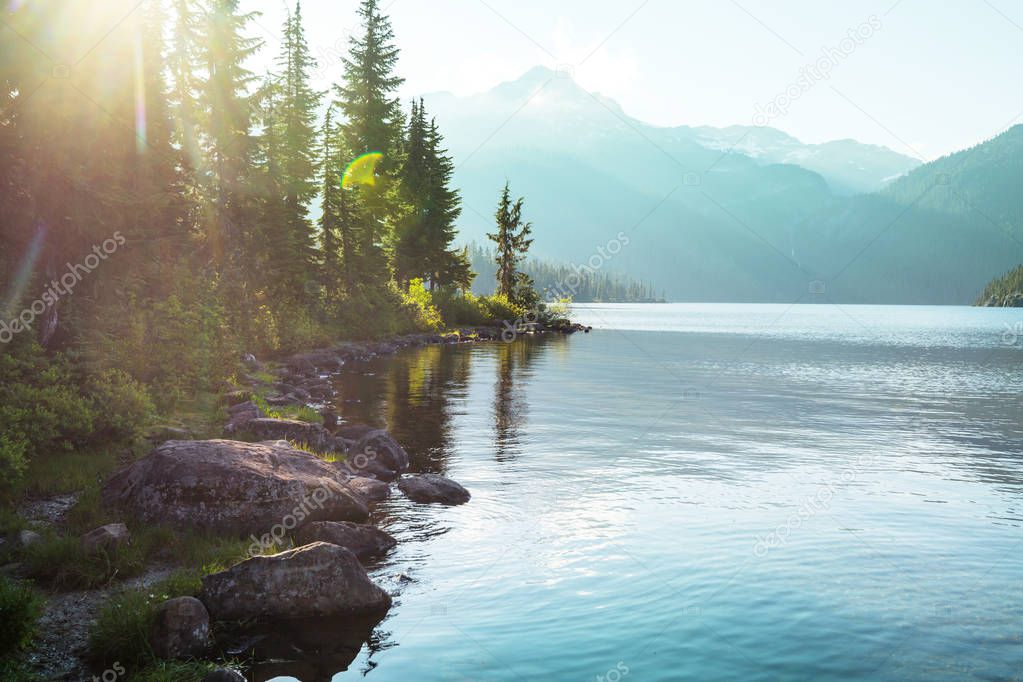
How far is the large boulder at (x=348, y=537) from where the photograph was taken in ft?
43.7

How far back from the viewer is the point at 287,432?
20.4 metres

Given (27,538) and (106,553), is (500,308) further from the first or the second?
(106,553)

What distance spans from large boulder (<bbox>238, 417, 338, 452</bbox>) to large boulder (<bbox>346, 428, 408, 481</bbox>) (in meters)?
0.85

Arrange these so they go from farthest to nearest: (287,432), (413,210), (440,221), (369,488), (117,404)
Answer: (440,221) < (413,210) < (287,432) < (117,404) < (369,488)

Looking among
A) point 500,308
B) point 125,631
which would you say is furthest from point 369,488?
point 500,308

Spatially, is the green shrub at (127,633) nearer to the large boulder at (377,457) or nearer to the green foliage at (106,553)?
the green foliage at (106,553)

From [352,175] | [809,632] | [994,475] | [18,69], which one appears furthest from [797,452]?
[352,175]

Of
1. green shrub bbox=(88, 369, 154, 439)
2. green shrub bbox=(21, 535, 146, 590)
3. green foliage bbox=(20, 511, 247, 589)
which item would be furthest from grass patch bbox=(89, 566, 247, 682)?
green shrub bbox=(88, 369, 154, 439)

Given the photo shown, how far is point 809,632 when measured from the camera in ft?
35.4

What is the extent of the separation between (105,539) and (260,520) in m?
2.63

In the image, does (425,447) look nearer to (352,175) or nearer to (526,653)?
(526,653)

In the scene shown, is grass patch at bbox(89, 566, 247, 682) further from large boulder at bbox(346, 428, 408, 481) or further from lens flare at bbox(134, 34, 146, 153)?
lens flare at bbox(134, 34, 146, 153)

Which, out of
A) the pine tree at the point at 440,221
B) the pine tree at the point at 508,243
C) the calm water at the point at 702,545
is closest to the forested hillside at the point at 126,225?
the calm water at the point at 702,545

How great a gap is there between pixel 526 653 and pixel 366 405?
2234cm
